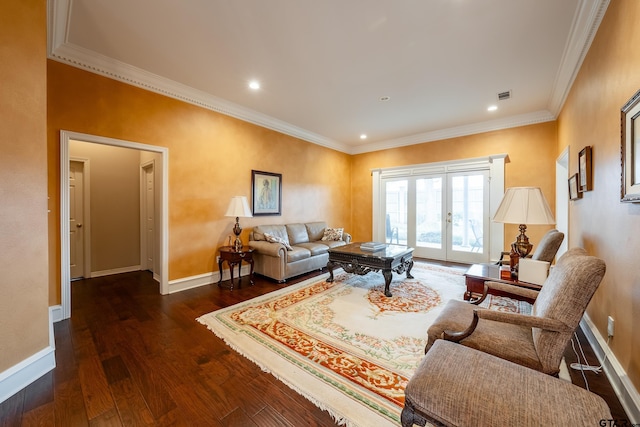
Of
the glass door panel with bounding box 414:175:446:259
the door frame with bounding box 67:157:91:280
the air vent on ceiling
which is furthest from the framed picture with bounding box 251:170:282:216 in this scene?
the air vent on ceiling

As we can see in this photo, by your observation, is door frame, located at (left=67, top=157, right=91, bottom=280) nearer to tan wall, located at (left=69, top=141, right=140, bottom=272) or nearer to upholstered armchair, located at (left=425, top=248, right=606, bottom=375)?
tan wall, located at (left=69, top=141, right=140, bottom=272)

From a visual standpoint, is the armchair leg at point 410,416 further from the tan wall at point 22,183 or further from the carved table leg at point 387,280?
the tan wall at point 22,183

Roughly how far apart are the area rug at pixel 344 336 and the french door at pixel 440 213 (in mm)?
1664

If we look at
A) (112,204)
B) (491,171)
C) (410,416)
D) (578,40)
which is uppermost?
(578,40)

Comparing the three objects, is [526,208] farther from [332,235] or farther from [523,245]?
[332,235]

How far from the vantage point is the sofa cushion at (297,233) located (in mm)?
4906

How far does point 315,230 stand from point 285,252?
1.62m

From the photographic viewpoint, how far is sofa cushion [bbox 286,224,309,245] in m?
4.91

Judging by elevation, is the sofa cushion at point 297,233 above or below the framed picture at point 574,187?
below

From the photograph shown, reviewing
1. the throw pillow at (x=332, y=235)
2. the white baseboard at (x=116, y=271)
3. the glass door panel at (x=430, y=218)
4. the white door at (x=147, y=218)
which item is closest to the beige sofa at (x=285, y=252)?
the throw pillow at (x=332, y=235)

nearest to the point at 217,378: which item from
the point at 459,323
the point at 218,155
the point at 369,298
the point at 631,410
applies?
the point at 459,323

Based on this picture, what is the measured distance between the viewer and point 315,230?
5.45 metres

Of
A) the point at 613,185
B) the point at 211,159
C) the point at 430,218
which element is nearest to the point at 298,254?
the point at 211,159

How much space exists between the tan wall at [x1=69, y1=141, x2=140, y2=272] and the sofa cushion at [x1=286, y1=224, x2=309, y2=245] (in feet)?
9.66
